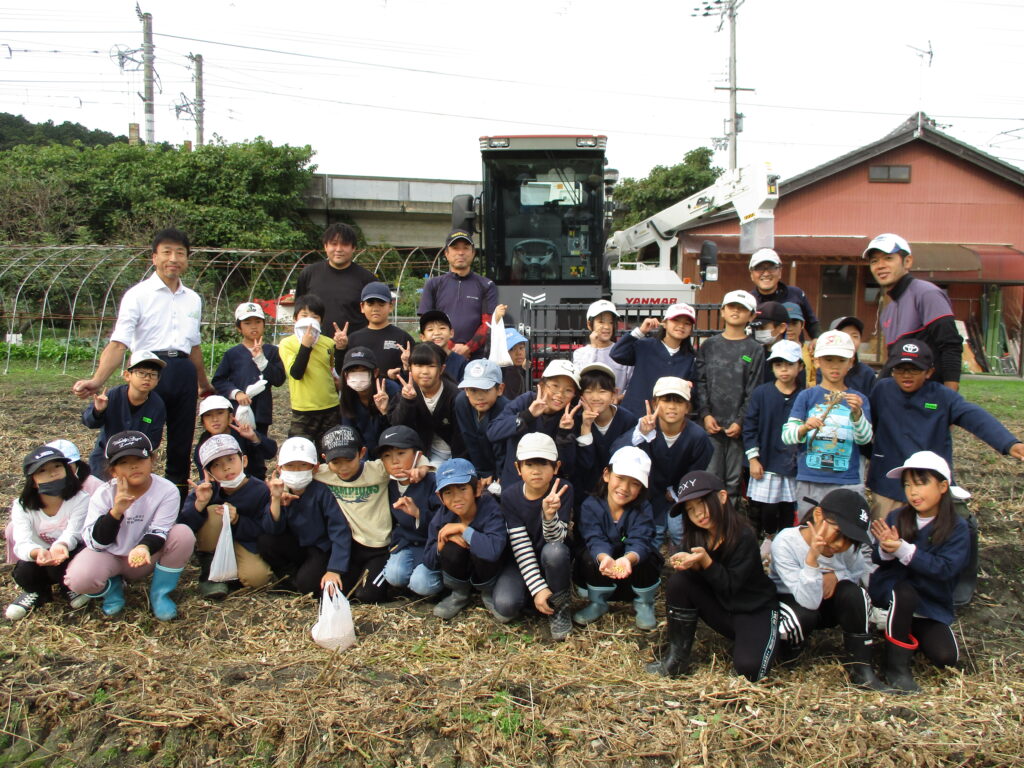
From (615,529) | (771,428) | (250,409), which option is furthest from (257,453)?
(771,428)

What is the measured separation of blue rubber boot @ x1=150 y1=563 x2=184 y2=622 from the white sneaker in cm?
64

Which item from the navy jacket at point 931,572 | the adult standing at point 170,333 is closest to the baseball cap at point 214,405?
the adult standing at point 170,333

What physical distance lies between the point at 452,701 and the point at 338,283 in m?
3.28

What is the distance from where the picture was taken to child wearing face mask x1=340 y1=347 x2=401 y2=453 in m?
4.62

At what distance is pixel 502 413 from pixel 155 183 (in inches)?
831

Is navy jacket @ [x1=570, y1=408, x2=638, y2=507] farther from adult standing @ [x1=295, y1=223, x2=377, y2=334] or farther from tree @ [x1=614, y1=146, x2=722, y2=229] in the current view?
tree @ [x1=614, y1=146, x2=722, y2=229]

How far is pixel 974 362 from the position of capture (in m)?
17.8

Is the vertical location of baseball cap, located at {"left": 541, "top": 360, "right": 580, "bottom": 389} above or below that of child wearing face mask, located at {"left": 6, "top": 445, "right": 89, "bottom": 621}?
above

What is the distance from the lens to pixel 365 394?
15.4ft

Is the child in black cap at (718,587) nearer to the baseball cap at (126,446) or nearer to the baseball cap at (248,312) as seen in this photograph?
the baseball cap at (126,446)

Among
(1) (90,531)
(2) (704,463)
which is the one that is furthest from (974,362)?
(1) (90,531)

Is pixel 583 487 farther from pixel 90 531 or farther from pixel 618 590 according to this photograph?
pixel 90 531

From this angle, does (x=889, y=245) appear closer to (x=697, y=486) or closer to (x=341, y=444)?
(x=697, y=486)

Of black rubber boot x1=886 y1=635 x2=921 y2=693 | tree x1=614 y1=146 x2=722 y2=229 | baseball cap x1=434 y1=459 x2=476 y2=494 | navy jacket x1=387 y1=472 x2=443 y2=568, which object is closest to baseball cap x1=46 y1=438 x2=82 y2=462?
navy jacket x1=387 y1=472 x2=443 y2=568
